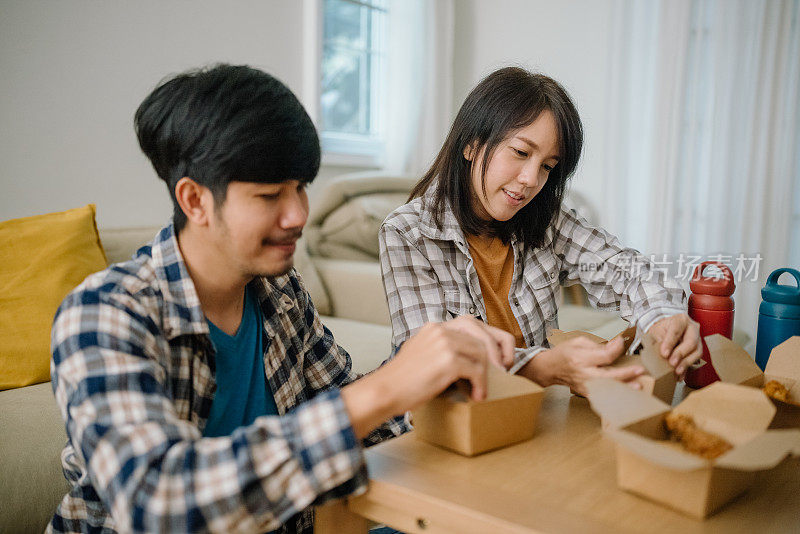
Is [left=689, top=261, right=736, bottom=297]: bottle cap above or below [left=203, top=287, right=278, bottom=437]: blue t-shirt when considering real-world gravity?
above

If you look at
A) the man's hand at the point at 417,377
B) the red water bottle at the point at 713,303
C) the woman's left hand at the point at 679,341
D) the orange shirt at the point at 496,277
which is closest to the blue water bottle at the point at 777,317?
the red water bottle at the point at 713,303

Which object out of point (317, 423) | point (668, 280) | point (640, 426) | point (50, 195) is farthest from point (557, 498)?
point (50, 195)

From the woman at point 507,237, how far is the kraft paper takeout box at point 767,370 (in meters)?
0.18

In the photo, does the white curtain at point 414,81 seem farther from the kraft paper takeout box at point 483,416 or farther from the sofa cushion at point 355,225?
the kraft paper takeout box at point 483,416

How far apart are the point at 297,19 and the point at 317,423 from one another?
9.20ft

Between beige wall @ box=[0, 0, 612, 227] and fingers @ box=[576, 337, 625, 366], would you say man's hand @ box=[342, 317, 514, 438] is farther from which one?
beige wall @ box=[0, 0, 612, 227]

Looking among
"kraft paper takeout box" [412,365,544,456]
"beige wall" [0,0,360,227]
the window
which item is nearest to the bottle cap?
"kraft paper takeout box" [412,365,544,456]

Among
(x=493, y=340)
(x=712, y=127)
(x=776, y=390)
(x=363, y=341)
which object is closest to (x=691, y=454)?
(x=493, y=340)

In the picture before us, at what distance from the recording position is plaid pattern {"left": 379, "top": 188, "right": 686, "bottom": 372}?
130 cm

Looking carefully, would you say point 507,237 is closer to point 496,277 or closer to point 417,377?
point 496,277

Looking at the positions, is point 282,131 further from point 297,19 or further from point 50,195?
point 297,19

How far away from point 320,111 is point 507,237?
6.26 feet

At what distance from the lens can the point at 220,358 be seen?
36.3 inches

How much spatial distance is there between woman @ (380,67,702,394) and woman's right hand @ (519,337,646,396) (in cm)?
29
